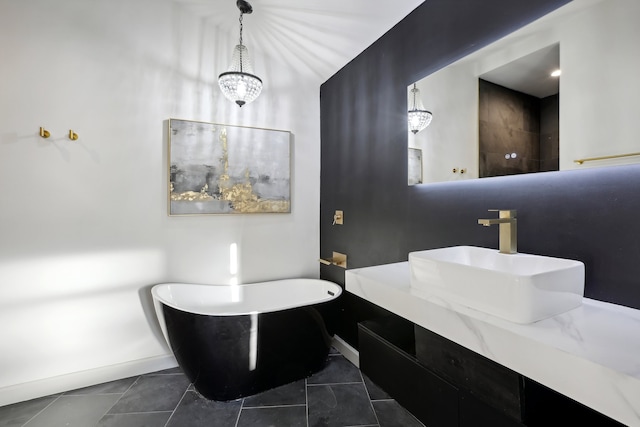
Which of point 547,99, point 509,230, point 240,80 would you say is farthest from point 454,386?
point 240,80

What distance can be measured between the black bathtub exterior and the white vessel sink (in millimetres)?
1190

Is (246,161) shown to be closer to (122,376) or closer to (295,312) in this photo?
(295,312)

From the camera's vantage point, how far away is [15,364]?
1981mm

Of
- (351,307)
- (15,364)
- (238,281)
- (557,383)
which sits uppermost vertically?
(557,383)

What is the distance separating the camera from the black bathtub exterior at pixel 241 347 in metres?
1.85

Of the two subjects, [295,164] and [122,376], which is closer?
[122,376]

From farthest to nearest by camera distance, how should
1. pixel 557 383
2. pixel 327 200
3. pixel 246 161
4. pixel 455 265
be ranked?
pixel 327 200 → pixel 246 161 → pixel 455 265 → pixel 557 383

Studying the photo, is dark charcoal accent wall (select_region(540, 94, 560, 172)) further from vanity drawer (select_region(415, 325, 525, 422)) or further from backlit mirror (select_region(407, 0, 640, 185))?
vanity drawer (select_region(415, 325, 525, 422))

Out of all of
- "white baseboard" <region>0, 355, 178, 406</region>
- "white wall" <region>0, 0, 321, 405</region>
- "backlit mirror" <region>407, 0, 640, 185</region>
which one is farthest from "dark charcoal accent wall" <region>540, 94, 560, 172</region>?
"white baseboard" <region>0, 355, 178, 406</region>

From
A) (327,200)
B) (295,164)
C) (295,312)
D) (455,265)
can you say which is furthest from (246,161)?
(455,265)

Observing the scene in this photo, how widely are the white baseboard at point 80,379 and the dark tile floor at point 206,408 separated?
4 centimetres

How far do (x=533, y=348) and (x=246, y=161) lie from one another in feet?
8.07

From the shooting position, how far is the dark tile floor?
1.76m

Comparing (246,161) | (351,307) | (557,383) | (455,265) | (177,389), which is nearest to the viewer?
(557,383)
